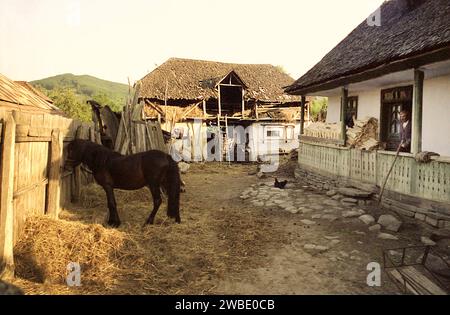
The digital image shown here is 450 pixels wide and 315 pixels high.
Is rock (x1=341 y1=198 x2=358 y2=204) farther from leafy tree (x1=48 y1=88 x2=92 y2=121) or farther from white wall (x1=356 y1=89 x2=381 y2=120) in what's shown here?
leafy tree (x1=48 y1=88 x2=92 y2=121)

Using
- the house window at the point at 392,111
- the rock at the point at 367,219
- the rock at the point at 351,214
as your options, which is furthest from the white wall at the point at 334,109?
the rock at the point at 367,219

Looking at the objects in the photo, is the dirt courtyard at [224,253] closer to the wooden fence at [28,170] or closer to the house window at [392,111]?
the wooden fence at [28,170]

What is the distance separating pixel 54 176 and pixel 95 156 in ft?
3.60

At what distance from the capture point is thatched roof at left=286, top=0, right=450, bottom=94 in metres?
7.18

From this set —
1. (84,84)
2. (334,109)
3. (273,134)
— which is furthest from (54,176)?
(84,84)

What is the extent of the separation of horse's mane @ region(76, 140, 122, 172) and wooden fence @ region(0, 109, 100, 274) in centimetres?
42

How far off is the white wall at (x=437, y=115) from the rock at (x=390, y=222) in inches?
113

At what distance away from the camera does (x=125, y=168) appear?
698 cm

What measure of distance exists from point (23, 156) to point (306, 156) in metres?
11.2

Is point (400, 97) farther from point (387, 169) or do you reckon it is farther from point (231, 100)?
point (231, 100)

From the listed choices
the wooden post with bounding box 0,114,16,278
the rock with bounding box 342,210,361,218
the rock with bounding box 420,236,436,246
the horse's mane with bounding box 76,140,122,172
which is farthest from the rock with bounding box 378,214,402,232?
the wooden post with bounding box 0,114,16,278

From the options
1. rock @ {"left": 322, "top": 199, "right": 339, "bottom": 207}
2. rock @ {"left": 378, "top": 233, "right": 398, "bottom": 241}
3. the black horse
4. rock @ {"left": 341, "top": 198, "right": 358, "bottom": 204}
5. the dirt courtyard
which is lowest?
the dirt courtyard
